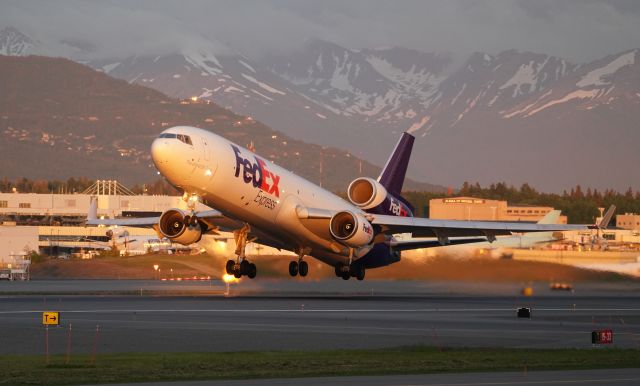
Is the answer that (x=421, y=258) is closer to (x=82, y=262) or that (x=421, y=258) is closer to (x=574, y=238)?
(x=574, y=238)

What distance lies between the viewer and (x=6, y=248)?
Result: 14362cm

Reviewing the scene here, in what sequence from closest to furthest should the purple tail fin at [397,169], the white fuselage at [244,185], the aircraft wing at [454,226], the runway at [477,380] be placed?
the runway at [477,380] < the white fuselage at [244,185] < the aircraft wing at [454,226] < the purple tail fin at [397,169]

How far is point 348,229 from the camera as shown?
61.6 m

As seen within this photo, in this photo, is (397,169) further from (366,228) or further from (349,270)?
(366,228)

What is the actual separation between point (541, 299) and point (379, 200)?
53.6ft

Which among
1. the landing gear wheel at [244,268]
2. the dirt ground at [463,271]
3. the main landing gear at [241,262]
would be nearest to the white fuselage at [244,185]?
the main landing gear at [241,262]

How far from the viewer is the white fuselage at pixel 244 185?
53.6 m

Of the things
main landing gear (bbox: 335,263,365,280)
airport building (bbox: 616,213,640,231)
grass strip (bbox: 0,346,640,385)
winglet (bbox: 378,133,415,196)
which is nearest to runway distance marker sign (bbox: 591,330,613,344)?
grass strip (bbox: 0,346,640,385)

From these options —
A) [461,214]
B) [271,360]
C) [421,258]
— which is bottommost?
[271,360]

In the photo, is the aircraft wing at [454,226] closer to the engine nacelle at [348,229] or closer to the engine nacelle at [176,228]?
the engine nacelle at [348,229]

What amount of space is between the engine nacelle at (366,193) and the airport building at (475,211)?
109 meters

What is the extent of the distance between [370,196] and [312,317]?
32.5 ft

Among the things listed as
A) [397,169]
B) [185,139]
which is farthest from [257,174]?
[397,169]

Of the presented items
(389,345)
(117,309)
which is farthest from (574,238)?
(389,345)
